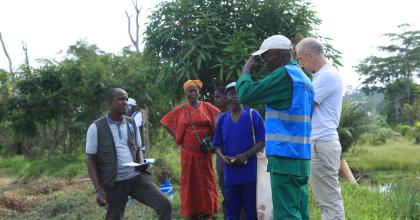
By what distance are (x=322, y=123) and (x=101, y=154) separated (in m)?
2.07

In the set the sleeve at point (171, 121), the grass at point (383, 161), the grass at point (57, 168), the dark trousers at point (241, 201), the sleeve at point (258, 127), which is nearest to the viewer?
the dark trousers at point (241, 201)

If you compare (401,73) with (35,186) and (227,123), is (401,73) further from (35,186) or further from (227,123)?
(227,123)

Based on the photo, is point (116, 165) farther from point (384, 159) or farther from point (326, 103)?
point (384, 159)

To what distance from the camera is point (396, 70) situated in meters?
44.1

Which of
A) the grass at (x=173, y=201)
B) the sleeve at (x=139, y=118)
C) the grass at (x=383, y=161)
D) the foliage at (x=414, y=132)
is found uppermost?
the sleeve at (x=139, y=118)

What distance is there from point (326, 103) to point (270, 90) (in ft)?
3.43

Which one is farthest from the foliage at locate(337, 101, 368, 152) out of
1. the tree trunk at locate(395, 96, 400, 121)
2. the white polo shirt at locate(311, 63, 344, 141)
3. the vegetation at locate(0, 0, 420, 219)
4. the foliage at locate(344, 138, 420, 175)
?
the tree trunk at locate(395, 96, 400, 121)

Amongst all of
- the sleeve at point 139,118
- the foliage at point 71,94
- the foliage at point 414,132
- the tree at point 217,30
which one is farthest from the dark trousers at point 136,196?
the foliage at point 414,132

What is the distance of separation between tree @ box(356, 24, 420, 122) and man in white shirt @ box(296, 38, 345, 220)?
3905cm

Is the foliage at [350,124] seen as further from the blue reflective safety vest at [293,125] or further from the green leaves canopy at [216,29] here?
the blue reflective safety vest at [293,125]

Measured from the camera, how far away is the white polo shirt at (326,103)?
14.0 ft

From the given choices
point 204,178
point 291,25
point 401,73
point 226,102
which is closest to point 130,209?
point 204,178

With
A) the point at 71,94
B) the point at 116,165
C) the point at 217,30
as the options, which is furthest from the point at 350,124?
the point at 116,165

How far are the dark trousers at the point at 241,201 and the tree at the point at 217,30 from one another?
81.8 inches
